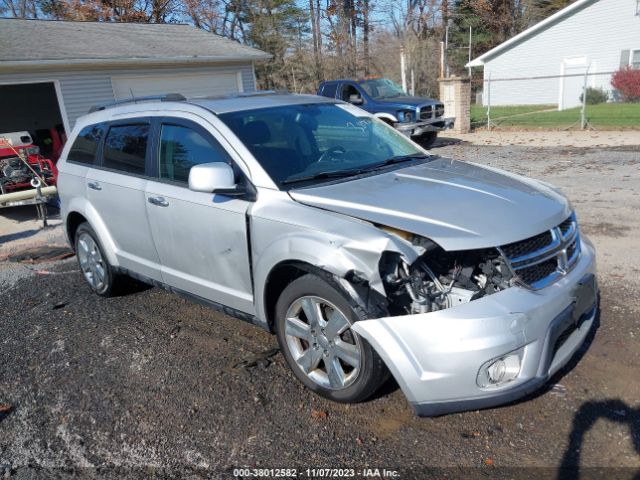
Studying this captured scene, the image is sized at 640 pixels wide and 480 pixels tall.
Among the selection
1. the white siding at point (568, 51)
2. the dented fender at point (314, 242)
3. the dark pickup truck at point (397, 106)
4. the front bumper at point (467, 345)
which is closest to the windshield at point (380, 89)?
the dark pickup truck at point (397, 106)

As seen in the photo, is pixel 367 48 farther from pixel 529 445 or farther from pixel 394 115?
pixel 529 445

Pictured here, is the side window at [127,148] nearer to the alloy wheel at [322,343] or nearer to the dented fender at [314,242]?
the dented fender at [314,242]

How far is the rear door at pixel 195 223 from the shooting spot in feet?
11.7

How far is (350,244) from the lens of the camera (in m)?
2.85

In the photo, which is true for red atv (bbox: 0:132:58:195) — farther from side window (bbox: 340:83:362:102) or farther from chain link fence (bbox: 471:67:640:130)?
chain link fence (bbox: 471:67:640:130)

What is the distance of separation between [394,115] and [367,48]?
Answer: 2203 centimetres

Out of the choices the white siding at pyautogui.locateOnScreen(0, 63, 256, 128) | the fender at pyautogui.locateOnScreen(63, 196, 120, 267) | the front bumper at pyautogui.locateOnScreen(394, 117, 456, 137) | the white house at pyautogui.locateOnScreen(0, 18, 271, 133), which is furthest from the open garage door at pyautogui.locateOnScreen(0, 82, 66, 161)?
the fender at pyautogui.locateOnScreen(63, 196, 120, 267)

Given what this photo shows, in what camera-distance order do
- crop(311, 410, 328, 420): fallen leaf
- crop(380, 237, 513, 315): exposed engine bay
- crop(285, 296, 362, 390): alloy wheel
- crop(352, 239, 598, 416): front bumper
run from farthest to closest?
crop(311, 410, 328, 420): fallen leaf, crop(285, 296, 362, 390): alloy wheel, crop(380, 237, 513, 315): exposed engine bay, crop(352, 239, 598, 416): front bumper


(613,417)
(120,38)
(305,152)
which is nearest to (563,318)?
(613,417)

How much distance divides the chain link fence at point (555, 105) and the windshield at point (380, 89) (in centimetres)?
403

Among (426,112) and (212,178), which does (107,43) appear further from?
(212,178)

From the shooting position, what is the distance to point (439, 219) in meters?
2.90

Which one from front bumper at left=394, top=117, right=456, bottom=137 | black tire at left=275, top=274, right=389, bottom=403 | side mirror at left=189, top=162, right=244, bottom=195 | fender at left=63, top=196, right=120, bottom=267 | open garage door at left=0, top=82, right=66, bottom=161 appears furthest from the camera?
open garage door at left=0, top=82, right=66, bottom=161

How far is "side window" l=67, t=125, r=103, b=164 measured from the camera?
4965 millimetres
